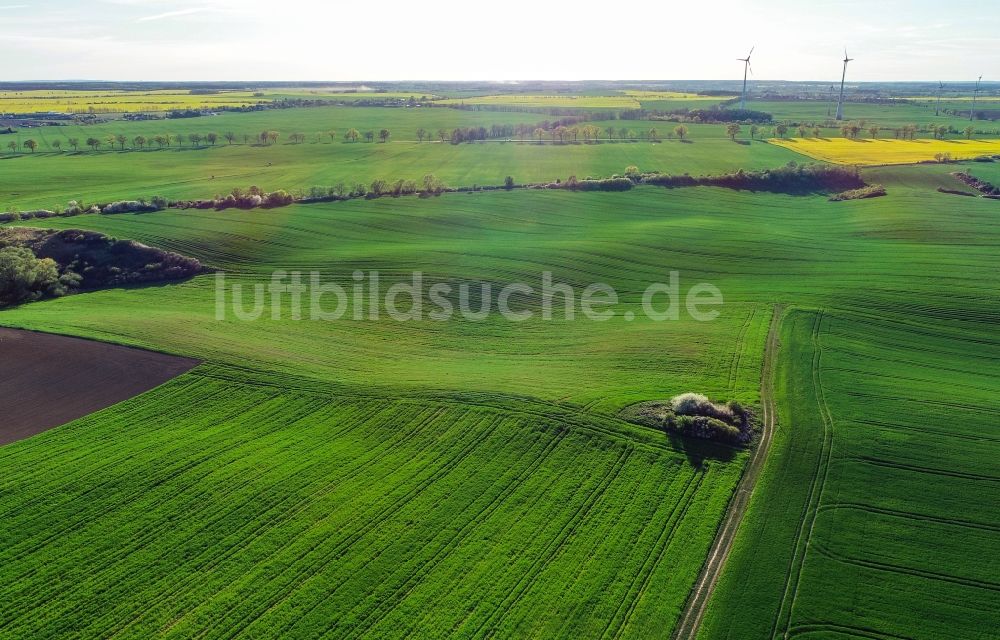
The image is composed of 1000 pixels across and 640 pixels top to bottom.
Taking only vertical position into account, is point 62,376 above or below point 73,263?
below

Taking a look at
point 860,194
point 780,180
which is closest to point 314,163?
point 780,180

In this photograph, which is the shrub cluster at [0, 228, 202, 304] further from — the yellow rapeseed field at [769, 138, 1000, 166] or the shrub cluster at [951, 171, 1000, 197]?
the yellow rapeseed field at [769, 138, 1000, 166]

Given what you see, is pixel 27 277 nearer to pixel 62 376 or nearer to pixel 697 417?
pixel 62 376

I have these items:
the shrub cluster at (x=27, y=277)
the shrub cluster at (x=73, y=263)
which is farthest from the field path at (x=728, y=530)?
the shrub cluster at (x=27, y=277)

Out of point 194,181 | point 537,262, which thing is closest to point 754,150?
point 537,262

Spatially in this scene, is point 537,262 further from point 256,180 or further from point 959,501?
point 256,180

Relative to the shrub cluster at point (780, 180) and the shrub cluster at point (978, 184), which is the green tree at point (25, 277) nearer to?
the shrub cluster at point (780, 180)
